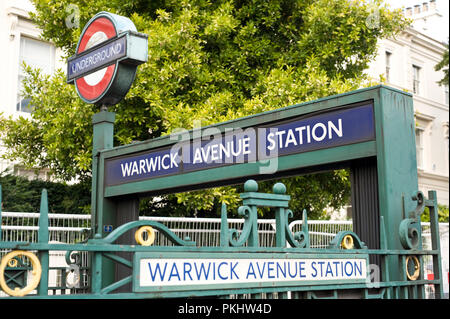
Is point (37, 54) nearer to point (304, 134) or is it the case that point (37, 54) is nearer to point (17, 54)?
point (17, 54)

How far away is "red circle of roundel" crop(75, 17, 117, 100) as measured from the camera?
19.5 ft

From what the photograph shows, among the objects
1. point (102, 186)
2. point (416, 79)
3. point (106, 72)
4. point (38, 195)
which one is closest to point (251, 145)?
point (106, 72)

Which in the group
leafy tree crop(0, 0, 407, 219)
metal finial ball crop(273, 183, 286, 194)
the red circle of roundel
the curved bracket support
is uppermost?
leafy tree crop(0, 0, 407, 219)

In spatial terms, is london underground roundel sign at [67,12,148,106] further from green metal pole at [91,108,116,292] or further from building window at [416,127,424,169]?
building window at [416,127,424,169]

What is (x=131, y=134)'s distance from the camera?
40.9ft

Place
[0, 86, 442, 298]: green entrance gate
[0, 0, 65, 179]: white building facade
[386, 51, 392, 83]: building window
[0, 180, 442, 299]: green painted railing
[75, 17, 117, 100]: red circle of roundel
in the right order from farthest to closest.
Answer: [386, 51, 392, 83]: building window, [0, 0, 65, 179]: white building facade, [75, 17, 117, 100]: red circle of roundel, [0, 86, 442, 298]: green entrance gate, [0, 180, 442, 299]: green painted railing

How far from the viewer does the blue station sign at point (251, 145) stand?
14.3ft

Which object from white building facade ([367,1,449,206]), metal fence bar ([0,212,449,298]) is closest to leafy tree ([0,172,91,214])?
metal fence bar ([0,212,449,298])

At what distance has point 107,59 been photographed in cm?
599

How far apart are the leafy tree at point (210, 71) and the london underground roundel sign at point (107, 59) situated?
16.4 ft

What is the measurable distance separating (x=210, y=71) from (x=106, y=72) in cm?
744

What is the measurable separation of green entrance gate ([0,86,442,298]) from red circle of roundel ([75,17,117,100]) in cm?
32
